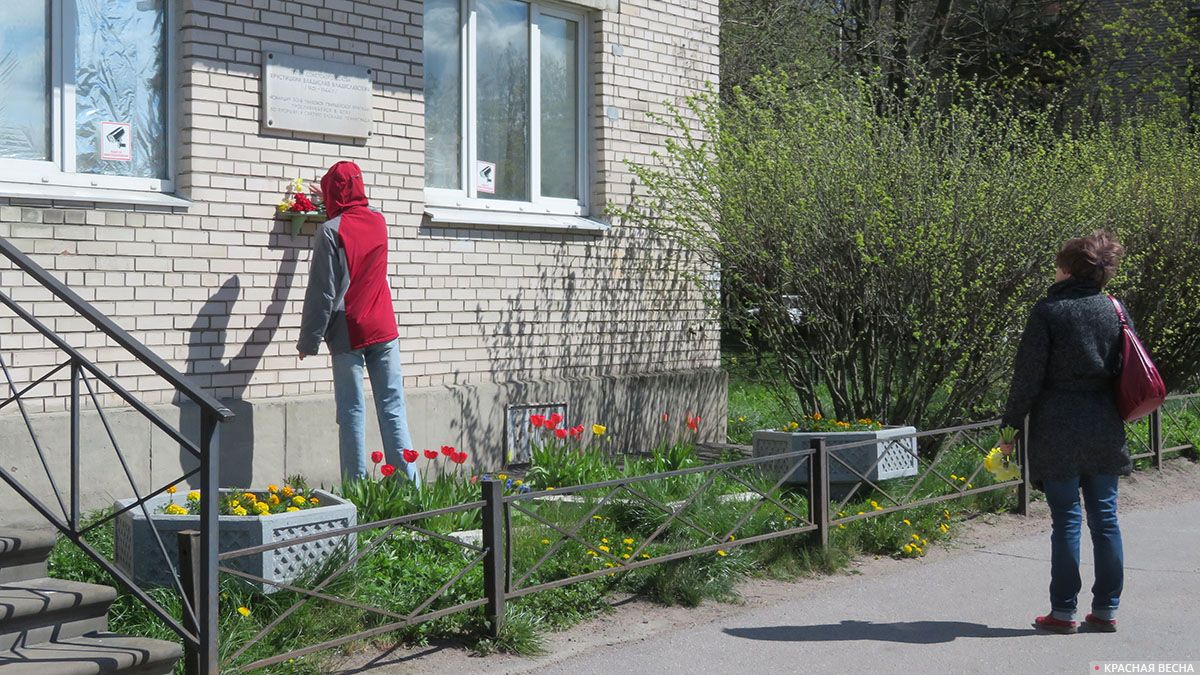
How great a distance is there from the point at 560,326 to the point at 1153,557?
4254 millimetres

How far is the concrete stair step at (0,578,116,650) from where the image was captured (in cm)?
451

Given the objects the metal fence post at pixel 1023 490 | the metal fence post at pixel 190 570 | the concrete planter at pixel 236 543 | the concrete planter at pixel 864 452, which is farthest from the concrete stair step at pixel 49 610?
the metal fence post at pixel 1023 490

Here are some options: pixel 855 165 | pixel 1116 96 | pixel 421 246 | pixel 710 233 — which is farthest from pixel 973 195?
pixel 1116 96

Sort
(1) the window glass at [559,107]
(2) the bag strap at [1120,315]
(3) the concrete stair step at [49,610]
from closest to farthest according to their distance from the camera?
(3) the concrete stair step at [49,610], (2) the bag strap at [1120,315], (1) the window glass at [559,107]

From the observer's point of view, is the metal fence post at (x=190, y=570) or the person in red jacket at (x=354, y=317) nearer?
the metal fence post at (x=190, y=570)

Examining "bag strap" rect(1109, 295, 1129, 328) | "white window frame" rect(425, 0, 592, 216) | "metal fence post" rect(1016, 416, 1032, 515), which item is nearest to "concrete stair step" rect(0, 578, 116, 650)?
"bag strap" rect(1109, 295, 1129, 328)

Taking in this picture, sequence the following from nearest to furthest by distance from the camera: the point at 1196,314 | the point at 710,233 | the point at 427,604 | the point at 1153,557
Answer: the point at 427,604 < the point at 1153,557 < the point at 710,233 < the point at 1196,314

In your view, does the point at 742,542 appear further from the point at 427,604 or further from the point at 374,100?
the point at 374,100

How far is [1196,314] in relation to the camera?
1215 centimetres

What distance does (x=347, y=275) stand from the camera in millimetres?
7398

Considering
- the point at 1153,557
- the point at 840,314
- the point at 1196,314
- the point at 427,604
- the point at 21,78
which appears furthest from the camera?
the point at 1196,314

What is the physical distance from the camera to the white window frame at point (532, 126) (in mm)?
9094

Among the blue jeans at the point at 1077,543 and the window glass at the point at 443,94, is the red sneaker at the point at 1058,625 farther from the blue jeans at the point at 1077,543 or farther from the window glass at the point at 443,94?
the window glass at the point at 443,94

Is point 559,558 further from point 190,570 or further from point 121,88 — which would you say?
point 121,88
